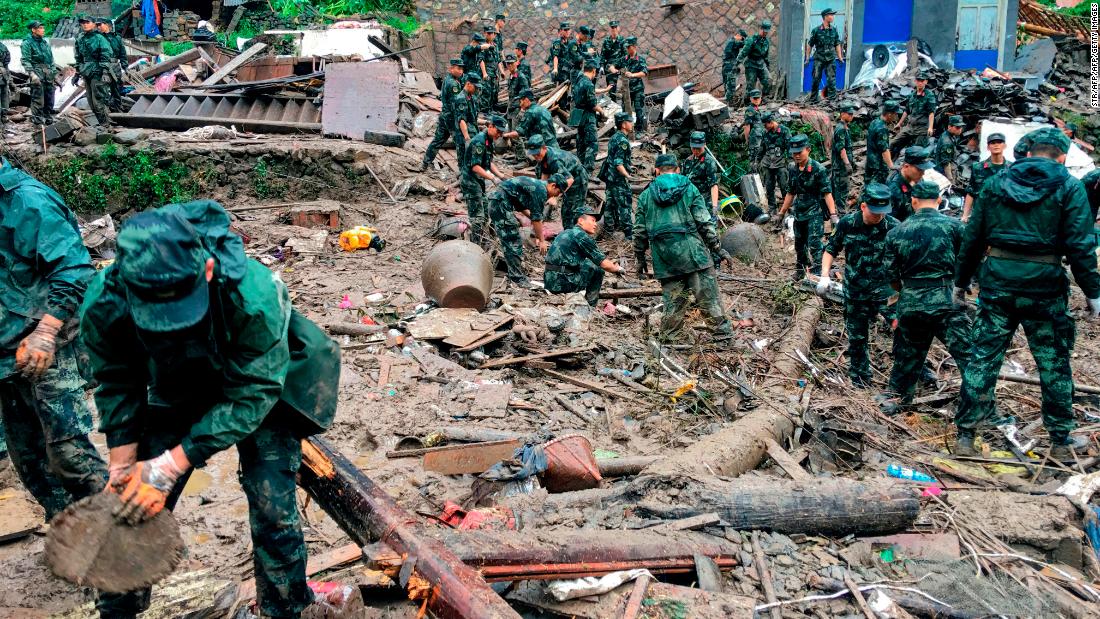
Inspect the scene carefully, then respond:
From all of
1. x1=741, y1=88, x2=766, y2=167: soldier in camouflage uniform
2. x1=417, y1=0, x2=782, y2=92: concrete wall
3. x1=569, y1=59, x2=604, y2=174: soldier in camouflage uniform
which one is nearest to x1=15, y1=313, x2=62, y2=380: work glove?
x1=569, y1=59, x2=604, y2=174: soldier in camouflage uniform

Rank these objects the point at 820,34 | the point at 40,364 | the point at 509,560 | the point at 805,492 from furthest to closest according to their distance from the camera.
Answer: the point at 820,34
the point at 805,492
the point at 40,364
the point at 509,560

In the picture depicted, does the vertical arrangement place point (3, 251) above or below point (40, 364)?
above

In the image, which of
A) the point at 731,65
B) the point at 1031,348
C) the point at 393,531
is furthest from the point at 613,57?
the point at 393,531

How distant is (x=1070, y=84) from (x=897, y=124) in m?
5.65

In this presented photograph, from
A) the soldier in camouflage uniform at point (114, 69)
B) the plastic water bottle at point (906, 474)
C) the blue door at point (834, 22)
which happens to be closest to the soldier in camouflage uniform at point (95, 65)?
the soldier in camouflage uniform at point (114, 69)

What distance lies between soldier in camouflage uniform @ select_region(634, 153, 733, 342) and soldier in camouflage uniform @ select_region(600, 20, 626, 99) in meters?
9.86

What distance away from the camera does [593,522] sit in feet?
12.2

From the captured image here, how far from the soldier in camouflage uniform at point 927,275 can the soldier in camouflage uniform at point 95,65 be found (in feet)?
36.8

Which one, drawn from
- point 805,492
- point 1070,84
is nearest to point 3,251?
point 805,492

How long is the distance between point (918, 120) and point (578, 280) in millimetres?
7980

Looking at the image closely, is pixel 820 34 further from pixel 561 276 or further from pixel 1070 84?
pixel 561 276

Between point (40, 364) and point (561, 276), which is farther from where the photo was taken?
point (561, 276)

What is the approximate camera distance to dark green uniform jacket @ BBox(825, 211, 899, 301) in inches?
260

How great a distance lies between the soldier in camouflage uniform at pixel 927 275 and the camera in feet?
19.4
